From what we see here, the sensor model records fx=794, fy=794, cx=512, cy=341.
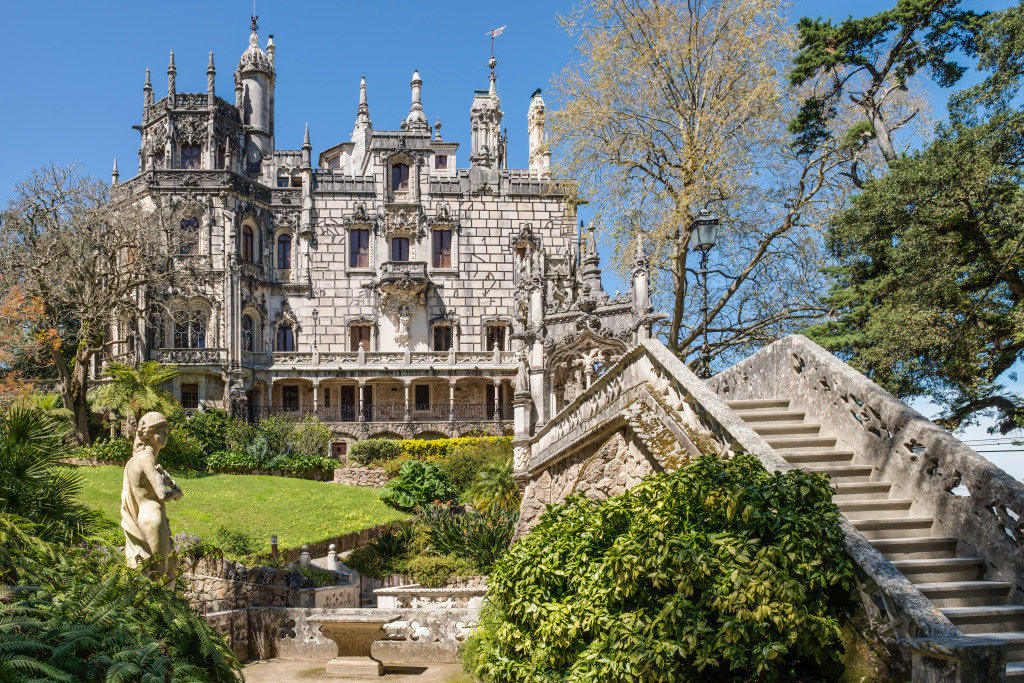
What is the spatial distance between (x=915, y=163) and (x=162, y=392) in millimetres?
25986

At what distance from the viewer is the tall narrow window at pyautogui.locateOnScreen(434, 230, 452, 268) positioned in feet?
146

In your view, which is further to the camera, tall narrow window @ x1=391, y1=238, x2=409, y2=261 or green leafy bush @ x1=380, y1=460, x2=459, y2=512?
tall narrow window @ x1=391, y1=238, x2=409, y2=261

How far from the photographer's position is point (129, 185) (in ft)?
137

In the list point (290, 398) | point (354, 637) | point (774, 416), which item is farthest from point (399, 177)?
point (774, 416)

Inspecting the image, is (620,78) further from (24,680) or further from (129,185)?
(129,185)

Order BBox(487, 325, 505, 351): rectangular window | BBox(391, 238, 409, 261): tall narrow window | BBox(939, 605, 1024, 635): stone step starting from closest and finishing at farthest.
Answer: BBox(939, 605, 1024, 635): stone step → BBox(487, 325, 505, 351): rectangular window → BBox(391, 238, 409, 261): tall narrow window

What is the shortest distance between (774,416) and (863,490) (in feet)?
6.75

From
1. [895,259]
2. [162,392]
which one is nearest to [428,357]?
[162,392]

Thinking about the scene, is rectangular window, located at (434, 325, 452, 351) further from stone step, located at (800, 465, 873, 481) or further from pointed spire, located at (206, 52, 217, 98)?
stone step, located at (800, 465, 873, 481)

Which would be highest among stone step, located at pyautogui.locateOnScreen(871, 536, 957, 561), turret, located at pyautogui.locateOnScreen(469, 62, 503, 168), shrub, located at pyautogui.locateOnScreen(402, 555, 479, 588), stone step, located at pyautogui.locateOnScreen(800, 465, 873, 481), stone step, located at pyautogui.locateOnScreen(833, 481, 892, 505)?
turret, located at pyautogui.locateOnScreen(469, 62, 503, 168)

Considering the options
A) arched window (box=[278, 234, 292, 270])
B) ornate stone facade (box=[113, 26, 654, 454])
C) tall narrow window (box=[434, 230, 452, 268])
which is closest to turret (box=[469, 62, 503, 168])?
ornate stone facade (box=[113, 26, 654, 454])

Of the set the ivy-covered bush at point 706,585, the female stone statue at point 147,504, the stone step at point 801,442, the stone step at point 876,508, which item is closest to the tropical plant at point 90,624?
the female stone statue at point 147,504

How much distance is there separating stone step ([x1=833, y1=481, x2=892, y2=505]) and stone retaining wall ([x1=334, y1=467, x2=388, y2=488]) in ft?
86.8

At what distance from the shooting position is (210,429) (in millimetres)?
33531
